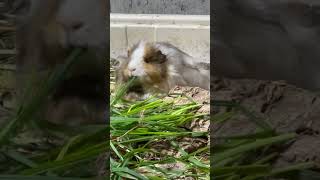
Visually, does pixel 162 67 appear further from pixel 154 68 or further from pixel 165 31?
pixel 165 31

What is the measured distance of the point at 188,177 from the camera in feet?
5.93

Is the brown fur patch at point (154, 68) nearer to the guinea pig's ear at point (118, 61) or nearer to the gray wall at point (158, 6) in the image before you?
the guinea pig's ear at point (118, 61)

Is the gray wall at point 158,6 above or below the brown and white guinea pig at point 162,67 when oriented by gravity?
above

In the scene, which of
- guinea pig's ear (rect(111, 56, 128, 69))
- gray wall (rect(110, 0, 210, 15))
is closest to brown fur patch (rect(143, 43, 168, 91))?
guinea pig's ear (rect(111, 56, 128, 69))

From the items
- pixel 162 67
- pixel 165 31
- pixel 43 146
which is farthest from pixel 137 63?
pixel 43 146

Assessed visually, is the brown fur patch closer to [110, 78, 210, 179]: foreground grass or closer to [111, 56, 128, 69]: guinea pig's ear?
[111, 56, 128, 69]: guinea pig's ear

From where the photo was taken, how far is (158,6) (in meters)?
3.33

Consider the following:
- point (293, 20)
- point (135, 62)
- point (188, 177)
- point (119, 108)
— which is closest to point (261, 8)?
point (293, 20)

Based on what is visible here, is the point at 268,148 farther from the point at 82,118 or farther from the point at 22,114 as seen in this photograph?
the point at 22,114

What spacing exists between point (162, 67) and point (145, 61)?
0.12 meters

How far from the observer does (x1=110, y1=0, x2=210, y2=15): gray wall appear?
3.26 meters

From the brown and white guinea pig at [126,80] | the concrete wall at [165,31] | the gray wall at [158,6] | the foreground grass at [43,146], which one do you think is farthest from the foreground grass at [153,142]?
the gray wall at [158,6]

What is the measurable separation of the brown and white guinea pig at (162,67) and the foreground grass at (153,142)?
497 millimetres

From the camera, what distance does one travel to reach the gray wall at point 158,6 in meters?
3.26
